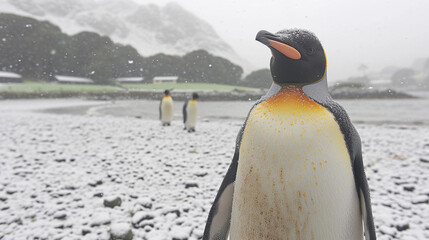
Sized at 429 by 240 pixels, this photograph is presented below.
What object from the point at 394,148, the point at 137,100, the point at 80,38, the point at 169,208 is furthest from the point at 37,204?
the point at 137,100

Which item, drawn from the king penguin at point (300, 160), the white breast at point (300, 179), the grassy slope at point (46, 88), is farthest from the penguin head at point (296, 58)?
the grassy slope at point (46, 88)

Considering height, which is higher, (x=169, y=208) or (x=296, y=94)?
(x=296, y=94)

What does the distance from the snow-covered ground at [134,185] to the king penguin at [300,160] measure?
1.00 metres

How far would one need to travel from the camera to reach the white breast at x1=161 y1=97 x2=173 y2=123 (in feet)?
21.1

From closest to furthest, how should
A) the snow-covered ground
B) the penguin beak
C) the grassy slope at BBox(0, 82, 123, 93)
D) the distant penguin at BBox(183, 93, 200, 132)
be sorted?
1. the penguin beak
2. the snow-covered ground
3. the distant penguin at BBox(183, 93, 200, 132)
4. the grassy slope at BBox(0, 82, 123, 93)

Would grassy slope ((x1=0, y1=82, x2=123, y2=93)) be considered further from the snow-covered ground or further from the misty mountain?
the snow-covered ground

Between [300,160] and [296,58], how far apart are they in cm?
34

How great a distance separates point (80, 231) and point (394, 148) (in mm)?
4407

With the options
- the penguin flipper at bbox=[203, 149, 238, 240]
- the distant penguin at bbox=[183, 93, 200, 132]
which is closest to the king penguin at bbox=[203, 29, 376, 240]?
the penguin flipper at bbox=[203, 149, 238, 240]

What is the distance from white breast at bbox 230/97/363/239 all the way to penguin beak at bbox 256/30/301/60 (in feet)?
0.60

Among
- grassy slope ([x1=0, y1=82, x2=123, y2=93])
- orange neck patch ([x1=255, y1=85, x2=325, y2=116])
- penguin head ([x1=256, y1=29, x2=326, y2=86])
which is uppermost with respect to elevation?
grassy slope ([x1=0, y1=82, x2=123, y2=93])

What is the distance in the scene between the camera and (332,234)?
2.65 feet

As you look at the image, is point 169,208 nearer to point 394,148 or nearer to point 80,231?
point 80,231

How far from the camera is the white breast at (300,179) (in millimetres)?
795
